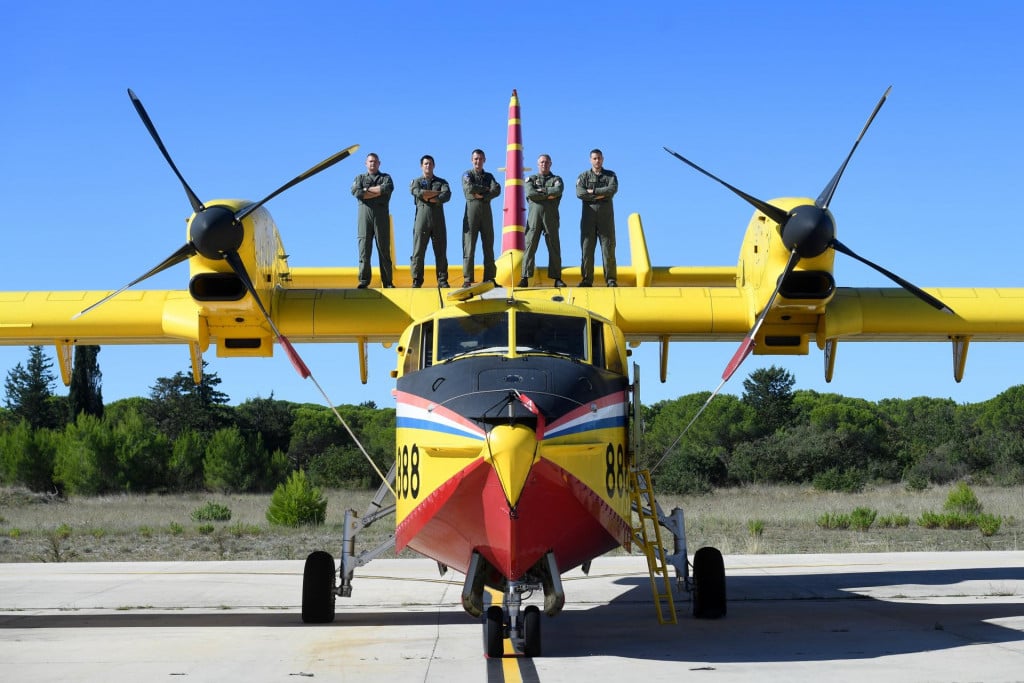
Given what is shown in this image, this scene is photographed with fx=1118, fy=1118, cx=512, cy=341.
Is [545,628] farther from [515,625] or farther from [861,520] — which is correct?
[861,520]

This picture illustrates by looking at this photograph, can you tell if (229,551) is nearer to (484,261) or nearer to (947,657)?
(484,261)

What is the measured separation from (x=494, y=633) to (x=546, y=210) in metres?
6.85

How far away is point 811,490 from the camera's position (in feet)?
151

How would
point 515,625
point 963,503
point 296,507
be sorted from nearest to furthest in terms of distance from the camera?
1. point 515,625
2. point 296,507
3. point 963,503

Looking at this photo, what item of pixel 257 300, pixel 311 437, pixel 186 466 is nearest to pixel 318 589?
pixel 257 300

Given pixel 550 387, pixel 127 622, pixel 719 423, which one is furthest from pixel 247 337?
pixel 719 423

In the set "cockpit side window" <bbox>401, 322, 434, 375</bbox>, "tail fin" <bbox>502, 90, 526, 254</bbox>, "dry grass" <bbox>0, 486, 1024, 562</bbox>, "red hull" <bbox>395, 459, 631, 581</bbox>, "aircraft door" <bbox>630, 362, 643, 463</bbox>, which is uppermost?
"tail fin" <bbox>502, 90, 526, 254</bbox>

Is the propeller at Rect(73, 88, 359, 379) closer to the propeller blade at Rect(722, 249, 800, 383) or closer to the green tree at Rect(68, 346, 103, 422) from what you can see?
the propeller blade at Rect(722, 249, 800, 383)

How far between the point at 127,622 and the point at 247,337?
11.8 ft

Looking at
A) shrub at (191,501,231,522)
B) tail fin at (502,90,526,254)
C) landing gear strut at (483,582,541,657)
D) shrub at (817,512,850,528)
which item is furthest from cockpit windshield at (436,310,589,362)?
shrub at (191,501,231,522)

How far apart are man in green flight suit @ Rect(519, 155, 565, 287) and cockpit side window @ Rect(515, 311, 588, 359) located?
4.21 meters

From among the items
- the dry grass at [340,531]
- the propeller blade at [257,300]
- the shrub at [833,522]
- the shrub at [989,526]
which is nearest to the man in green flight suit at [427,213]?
the propeller blade at [257,300]

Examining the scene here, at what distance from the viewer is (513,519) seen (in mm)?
8672

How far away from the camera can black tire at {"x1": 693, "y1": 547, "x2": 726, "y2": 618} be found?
12.3 meters
